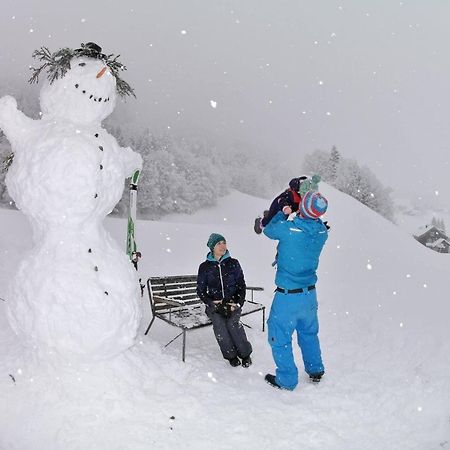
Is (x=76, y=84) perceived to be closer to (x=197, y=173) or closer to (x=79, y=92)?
(x=79, y=92)

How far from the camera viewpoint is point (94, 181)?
3.98 m

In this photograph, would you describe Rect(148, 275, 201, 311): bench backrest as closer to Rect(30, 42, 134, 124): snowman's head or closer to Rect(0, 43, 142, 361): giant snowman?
Rect(0, 43, 142, 361): giant snowman

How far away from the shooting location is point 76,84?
4.10 metres

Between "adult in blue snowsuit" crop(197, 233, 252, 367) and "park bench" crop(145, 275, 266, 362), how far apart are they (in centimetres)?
26

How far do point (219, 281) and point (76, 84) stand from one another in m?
2.45

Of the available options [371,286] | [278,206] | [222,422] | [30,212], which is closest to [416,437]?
[222,422]

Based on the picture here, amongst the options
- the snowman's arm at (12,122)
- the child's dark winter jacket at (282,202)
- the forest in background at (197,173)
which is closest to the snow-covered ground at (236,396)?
the child's dark winter jacket at (282,202)

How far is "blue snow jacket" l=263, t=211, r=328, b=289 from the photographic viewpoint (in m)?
4.31

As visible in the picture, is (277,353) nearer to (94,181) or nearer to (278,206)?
(278,206)

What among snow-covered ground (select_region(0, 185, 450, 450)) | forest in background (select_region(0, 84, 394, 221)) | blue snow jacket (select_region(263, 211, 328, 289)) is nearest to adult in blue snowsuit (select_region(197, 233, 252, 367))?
snow-covered ground (select_region(0, 185, 450, 450))

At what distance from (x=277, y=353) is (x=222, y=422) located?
91cm

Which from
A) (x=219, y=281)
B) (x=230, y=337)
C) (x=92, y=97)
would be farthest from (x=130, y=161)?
(x=230, y=337)

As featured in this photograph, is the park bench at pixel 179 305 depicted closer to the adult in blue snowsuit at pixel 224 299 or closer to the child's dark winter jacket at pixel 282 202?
the adult in blue snowsuit at pixel 224 299

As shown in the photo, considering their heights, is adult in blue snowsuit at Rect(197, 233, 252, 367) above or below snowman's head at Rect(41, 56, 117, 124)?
below
